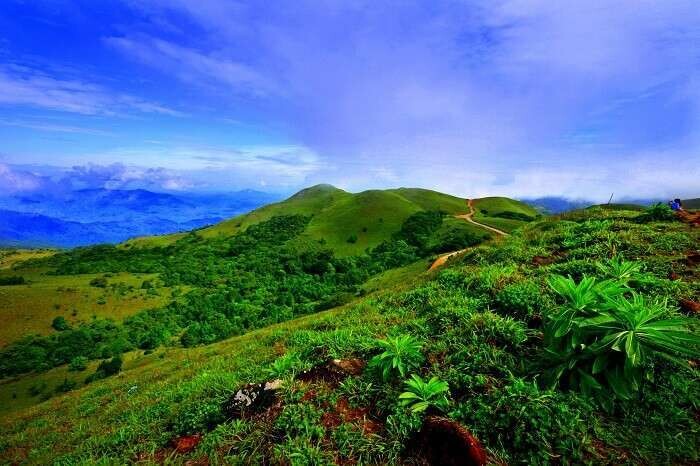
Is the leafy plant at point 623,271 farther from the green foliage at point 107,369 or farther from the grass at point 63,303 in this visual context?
the grass at point 63,303

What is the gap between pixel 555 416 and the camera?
4855 mm

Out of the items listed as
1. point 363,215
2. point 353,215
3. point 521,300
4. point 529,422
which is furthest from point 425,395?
point 353,215

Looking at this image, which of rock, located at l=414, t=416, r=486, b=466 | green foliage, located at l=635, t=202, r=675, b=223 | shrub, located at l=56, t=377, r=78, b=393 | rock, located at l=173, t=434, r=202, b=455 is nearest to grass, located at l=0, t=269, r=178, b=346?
shrub, located at l=56, t=377, r=78, b=393

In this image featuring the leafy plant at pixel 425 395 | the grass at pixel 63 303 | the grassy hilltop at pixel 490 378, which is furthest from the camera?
the grass at pixel 63 303

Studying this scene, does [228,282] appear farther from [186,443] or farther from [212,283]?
[186,443]

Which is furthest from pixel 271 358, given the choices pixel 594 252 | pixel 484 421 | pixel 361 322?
pixel 594 252

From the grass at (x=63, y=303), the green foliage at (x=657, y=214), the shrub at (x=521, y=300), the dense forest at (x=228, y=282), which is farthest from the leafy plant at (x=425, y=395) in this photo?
the grass at (x=63, y=303)

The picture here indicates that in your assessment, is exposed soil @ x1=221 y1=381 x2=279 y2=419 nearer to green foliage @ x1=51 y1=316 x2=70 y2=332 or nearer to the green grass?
green foliage @ x1=51 y1=316 x2=70 y2=332

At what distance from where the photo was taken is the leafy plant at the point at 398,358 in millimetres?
6613

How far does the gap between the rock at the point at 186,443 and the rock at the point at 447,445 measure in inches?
161

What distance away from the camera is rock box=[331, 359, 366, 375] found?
281 inches

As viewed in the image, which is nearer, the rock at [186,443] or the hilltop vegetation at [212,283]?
the rock at [186,443]

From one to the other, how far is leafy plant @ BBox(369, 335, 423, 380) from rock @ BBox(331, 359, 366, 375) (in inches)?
13.6

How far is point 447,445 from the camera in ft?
16.2
